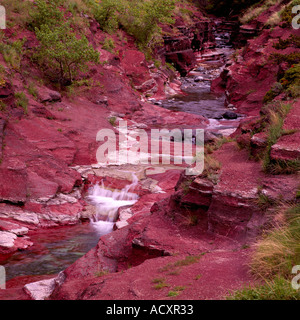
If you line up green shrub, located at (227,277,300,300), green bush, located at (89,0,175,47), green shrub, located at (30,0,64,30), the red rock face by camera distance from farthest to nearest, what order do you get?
green bush, located at (89,0,175,47) → the red rock face → green shrub, located at (30,0,64,30) → green shrub, located at (227,277,300,300)

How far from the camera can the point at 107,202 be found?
1280cm

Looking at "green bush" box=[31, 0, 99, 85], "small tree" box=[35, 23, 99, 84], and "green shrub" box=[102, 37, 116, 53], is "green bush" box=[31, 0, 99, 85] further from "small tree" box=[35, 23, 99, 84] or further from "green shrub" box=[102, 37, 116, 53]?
"green shrub" box=[102, 37, 116, 53]

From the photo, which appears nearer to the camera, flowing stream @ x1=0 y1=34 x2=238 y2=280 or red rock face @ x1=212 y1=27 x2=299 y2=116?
flowing stream @ x1=0 y1=34 x2=238 y2=280

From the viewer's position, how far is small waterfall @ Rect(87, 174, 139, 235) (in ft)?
38.4

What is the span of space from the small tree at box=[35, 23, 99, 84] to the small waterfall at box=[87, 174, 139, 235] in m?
8.31

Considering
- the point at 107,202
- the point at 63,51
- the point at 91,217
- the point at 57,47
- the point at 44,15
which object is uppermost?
the point at 44,15

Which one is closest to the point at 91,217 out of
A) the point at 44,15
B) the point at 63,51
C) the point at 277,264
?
the point at 277,264

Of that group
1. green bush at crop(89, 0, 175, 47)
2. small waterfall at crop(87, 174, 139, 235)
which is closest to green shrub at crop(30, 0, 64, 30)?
green bush at crop(89, 0, 175, 47)

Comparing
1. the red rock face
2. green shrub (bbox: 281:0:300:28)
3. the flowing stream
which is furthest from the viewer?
green shrub (bbox: 281:0:300:28)

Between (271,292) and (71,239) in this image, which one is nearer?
(271,292)

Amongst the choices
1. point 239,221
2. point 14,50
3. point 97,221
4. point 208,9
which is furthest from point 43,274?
point 208,9

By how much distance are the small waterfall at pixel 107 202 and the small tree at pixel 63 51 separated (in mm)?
8310

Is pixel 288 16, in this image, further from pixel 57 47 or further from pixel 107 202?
pixel 107 202

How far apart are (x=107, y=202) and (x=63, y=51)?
373 inches
